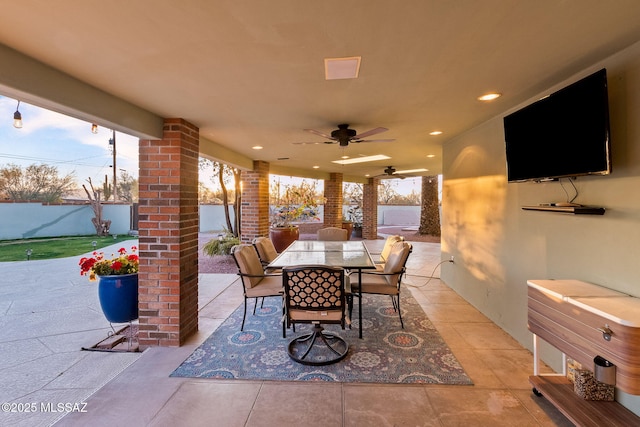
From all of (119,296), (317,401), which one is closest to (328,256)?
(317,401)

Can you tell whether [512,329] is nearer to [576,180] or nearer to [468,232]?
[468,232]

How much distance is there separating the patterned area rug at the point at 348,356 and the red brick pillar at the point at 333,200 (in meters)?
6.12

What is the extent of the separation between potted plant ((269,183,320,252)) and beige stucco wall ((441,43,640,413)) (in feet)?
10.4

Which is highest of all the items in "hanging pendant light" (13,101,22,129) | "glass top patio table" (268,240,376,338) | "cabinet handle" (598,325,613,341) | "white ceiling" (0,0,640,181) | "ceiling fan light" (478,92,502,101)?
"hanging pendant light" (13,101,22,129)

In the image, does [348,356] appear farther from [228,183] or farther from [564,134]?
[228,183]

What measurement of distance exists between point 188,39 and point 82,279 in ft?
17.6

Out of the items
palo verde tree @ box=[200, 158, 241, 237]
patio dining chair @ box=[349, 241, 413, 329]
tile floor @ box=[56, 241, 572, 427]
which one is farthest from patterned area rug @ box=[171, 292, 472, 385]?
palo verde tree @ box=[200, 158, 241, 237]

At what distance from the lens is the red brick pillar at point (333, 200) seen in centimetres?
930

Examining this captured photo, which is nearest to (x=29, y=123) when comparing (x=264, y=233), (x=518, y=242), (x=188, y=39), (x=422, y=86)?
(x=264, y=233)

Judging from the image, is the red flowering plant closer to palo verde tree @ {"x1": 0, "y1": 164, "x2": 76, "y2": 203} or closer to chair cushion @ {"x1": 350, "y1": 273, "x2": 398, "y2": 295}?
chair cushion @ {"x1": 350, "y1": 273, "x2": 398, "y2": 295}

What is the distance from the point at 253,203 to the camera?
19.7ft

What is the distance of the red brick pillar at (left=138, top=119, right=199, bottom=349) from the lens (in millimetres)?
2830

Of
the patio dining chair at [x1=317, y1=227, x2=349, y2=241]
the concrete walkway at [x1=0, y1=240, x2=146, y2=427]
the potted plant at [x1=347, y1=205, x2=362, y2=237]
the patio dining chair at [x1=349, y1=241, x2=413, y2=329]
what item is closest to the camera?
the concrete walkway at [x1=0, y1=240, x2=146, y2=427]

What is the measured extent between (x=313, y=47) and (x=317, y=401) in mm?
2284
